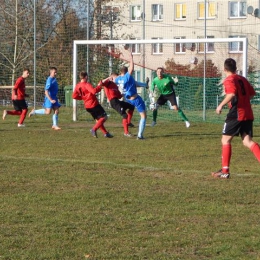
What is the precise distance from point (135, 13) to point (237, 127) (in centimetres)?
2402

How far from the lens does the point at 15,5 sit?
34031 millimetres

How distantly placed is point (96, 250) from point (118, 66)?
77.4 ft

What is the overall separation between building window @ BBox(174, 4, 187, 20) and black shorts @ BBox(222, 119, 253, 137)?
25.8m

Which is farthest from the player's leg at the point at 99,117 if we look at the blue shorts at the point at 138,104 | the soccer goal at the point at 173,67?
the soccer goal at the point at 173,67

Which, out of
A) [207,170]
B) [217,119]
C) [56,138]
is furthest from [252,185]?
[217,119]

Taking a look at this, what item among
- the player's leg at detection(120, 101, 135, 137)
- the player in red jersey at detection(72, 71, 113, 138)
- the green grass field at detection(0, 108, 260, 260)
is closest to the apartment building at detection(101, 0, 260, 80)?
the player's leg at detection(120, 101, 135, 137)

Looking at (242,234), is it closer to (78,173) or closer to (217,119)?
(78,173)

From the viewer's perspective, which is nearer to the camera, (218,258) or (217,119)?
(218,258)

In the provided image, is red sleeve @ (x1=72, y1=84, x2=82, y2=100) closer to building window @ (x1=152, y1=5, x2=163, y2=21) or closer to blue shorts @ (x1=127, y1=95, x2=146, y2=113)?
blue shorts @ (x1=127, y1=95, x2=146, y2=113)

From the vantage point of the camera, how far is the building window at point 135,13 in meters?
33.6

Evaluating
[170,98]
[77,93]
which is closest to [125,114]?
[77,93]

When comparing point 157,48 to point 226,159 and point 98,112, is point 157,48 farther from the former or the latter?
point 226,159

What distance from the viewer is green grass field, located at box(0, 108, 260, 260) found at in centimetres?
721

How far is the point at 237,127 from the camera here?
39.1ft
